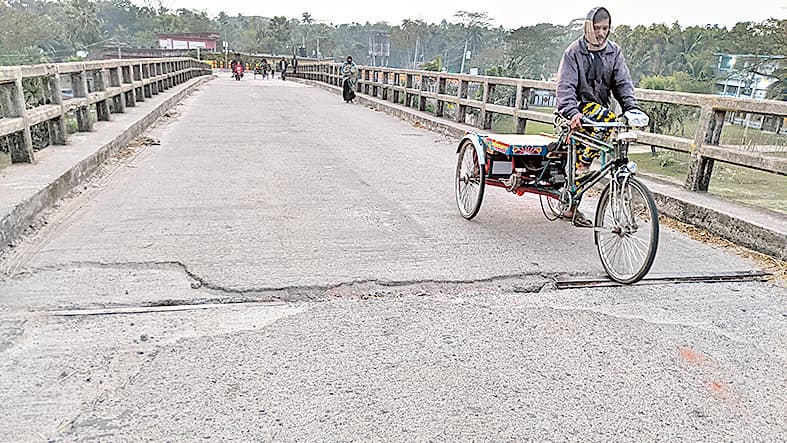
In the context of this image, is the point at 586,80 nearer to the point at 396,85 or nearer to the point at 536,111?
the point at 536,111

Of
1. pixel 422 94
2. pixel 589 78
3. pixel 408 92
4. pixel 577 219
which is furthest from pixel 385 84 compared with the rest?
pixel 577 219

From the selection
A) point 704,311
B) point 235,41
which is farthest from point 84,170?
point 235,41

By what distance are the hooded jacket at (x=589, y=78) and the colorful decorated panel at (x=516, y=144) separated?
1.34ft

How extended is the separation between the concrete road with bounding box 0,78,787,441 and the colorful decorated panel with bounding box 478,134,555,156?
0.67 m

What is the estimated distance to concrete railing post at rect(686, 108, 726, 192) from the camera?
18.4 ft

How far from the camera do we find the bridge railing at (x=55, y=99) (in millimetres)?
5660

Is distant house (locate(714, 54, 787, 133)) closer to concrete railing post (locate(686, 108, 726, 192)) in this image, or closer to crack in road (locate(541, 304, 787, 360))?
concrete railing post (locate(686, 108, 726, 192))

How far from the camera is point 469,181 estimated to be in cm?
539

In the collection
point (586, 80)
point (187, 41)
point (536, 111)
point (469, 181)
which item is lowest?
point (187, 41)

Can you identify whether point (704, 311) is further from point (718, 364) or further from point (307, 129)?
point (307, 129)

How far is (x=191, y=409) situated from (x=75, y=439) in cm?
42

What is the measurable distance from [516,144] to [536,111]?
4557mm

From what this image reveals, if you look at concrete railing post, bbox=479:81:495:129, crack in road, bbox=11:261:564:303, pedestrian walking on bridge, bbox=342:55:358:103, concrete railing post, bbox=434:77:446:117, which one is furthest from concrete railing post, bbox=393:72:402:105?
crack in road, bbox=11:261:564:303

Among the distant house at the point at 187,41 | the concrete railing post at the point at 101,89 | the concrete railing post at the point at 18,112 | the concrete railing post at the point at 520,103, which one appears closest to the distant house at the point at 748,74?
the concrete railing post at the point at 520,103
